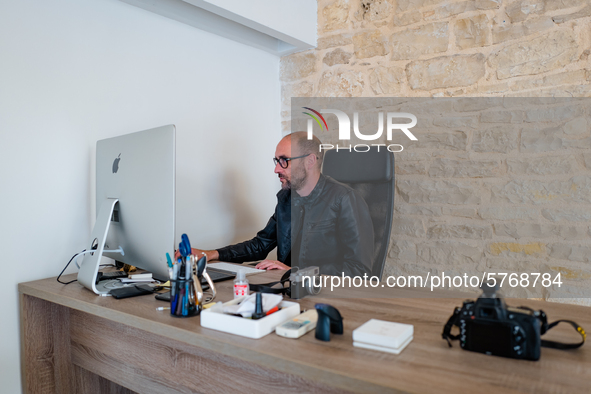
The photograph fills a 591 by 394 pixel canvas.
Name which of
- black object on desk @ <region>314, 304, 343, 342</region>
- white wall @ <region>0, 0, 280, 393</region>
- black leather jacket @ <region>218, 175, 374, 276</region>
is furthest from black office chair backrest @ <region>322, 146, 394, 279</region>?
black object on desk @ <region>314, 304, 343, 342</region>

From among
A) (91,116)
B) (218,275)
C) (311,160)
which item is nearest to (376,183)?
(311,160)

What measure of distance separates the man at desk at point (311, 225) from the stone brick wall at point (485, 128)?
618mm

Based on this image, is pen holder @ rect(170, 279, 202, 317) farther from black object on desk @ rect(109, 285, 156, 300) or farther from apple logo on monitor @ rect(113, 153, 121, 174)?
apple logo on monitor @ rect(113, 153, 121, 174)

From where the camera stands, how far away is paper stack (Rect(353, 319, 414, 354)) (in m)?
0.86

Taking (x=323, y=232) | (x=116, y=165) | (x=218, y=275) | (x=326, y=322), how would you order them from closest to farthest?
(x=326, y=322), (x=116, y=165), (x=218, y=275), (x=323, y=232)

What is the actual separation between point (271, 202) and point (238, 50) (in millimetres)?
1062

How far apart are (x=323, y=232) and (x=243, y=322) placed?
117 cm

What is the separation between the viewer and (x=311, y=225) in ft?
7.22

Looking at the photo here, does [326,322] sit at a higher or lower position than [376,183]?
lower

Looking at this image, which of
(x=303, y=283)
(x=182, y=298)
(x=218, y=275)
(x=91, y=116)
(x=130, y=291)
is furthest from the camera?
(x=91, y=116)

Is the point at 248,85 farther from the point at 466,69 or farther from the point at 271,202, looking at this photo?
the point at 466,69

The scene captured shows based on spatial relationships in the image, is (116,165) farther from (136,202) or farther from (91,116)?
(91,116)

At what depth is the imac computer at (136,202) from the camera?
1.30 meters

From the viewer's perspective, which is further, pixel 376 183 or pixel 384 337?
pixel 376 183
